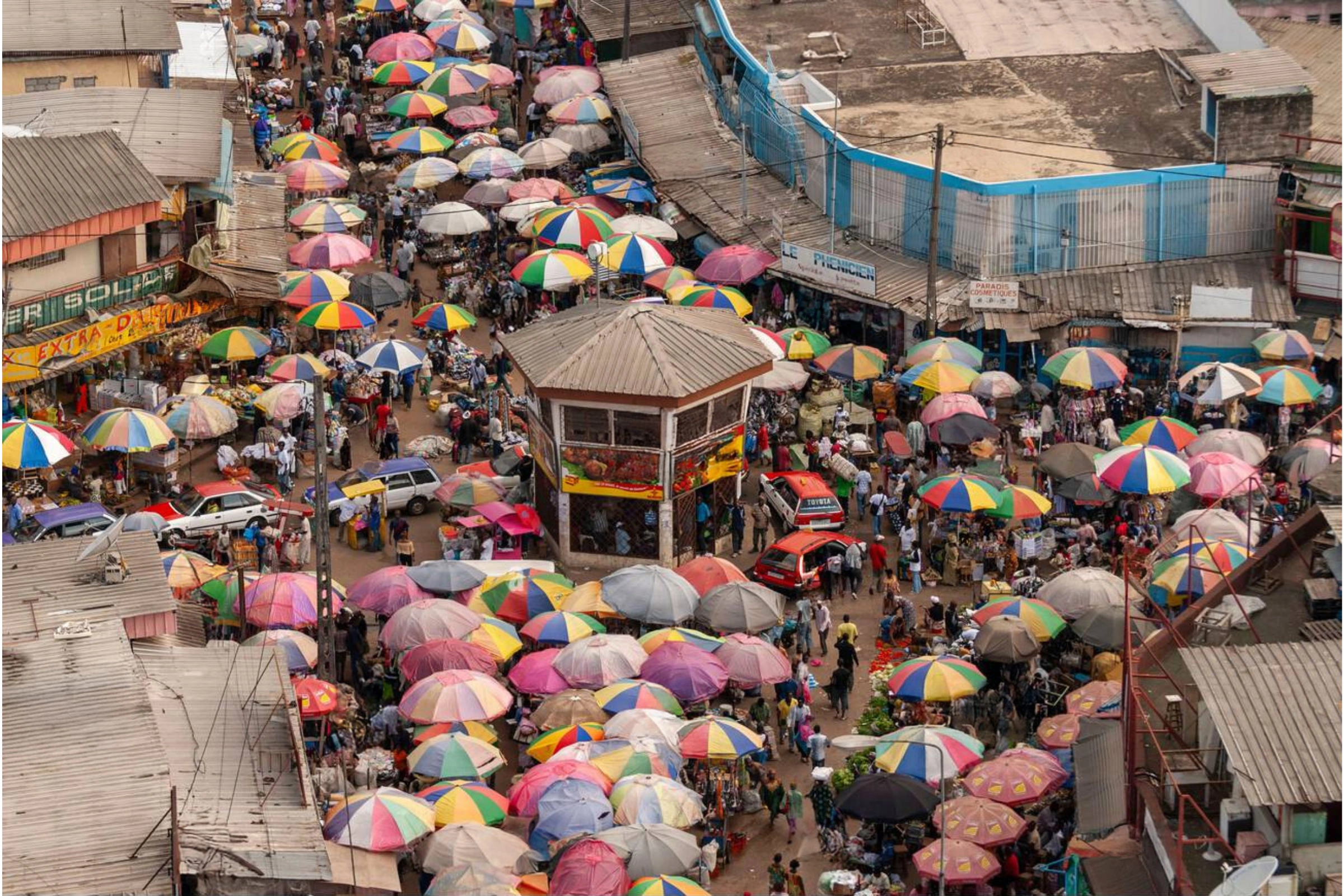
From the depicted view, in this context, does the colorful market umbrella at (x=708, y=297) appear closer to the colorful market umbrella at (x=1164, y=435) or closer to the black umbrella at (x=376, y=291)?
the black umbrella at (x=376, y=291)

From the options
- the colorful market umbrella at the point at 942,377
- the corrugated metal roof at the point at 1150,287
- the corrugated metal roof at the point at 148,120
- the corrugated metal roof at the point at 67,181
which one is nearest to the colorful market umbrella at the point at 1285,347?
the corrugated metal roof at the point at 1150,287

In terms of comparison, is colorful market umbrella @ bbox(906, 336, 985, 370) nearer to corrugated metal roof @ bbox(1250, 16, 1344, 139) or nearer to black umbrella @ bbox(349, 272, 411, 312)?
corrugated metal roof @ bbox(1250, 16, 1344, 139)

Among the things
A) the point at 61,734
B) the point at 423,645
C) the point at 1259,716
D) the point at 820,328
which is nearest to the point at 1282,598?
the point at 1259,716

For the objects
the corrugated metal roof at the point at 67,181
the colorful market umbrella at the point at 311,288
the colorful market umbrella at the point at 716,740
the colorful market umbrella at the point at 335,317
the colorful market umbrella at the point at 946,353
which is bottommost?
the colorful market umbrella at the point at 716,740

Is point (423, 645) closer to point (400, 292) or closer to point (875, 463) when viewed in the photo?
point (875, 463)

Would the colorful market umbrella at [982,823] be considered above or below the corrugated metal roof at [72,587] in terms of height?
below

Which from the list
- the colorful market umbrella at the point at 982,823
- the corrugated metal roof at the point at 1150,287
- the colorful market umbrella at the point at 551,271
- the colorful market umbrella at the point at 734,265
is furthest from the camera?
the colorful market umbrella at the point at 734,265

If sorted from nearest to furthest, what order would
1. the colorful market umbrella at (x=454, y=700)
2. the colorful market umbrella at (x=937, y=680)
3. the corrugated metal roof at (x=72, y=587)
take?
the corrugated metal roof at (x=72, y=587) < the colorful market umbrella at (x=454, y=700) < the colorful market umbrella at (x=937, y=680)

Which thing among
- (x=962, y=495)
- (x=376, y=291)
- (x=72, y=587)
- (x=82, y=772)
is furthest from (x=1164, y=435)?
(x=82, y=772)

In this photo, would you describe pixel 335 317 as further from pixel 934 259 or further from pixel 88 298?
pixel 934 259
